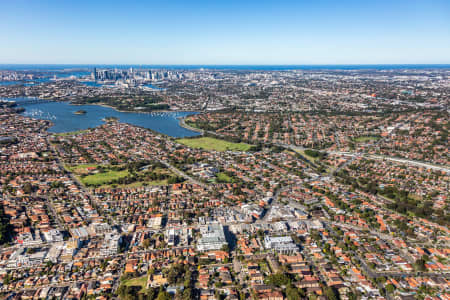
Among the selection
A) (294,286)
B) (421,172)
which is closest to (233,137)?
(421,172)

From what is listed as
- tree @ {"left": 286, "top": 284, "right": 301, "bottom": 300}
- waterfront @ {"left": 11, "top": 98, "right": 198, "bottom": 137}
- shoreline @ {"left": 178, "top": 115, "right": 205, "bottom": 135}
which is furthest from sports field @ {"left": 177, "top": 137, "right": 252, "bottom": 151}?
tree @ {"left": 286, "top": 284, "right": 301, "bottom": 300}

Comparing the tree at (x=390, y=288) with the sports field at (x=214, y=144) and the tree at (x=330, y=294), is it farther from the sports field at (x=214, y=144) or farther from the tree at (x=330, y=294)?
the sports field at (x=214, y=144)

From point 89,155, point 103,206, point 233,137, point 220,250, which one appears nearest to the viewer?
point 220,250

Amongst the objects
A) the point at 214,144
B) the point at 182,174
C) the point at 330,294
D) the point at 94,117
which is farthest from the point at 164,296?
the point at 94,117

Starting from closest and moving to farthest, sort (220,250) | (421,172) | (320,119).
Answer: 1. (220,250)
2. (421,172)
3. (320,119)

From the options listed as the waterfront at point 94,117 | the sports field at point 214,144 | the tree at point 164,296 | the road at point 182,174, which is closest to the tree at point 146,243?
the tree at point 164,296

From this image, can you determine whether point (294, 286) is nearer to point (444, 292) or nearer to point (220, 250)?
point (220, 250)

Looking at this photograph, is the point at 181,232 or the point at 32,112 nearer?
the point at 181,232

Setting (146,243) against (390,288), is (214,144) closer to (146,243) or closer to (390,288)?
(146,243)
